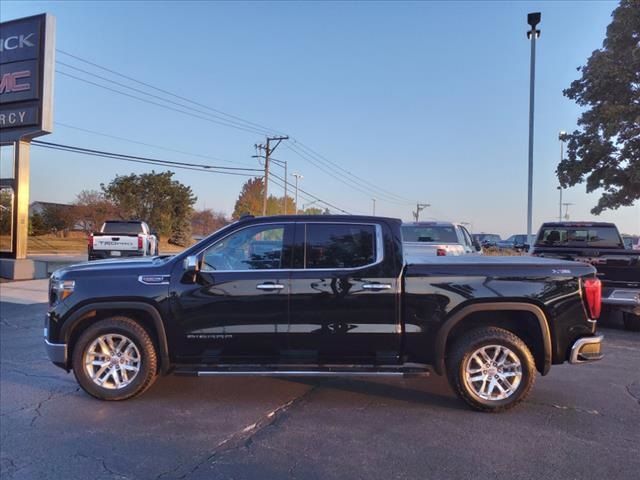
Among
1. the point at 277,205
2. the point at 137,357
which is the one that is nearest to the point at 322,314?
the point at 137,357

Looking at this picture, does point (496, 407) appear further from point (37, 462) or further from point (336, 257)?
point (37, 462)

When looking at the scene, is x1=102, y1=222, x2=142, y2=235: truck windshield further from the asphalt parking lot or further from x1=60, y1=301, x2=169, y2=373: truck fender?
x1=60, y1=301, x2=169, y2=373: truck fender

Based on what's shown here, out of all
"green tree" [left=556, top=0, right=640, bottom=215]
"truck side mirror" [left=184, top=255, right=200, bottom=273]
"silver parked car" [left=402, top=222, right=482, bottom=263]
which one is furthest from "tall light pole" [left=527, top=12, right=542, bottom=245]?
"truck side mirror" [left=184, top=255, right=200, bottom=273]

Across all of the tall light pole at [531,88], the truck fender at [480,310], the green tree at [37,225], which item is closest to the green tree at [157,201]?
the green tree at [37,225]

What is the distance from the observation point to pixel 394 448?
13.5 feet

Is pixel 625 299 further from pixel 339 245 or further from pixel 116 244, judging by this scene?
pixel 116 244

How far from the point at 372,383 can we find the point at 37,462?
3.35 meters

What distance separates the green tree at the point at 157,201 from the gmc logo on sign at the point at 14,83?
3198 centimetres

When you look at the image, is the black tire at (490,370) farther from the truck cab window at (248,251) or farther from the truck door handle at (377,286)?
the truck cab window at (248,251)

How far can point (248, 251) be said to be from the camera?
5.26 meters

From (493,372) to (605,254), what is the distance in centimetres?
512

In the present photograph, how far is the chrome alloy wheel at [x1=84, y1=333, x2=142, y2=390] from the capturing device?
517 centimetres

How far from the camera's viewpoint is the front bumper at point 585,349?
4.95 m

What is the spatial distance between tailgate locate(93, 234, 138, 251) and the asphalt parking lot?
12.1m
